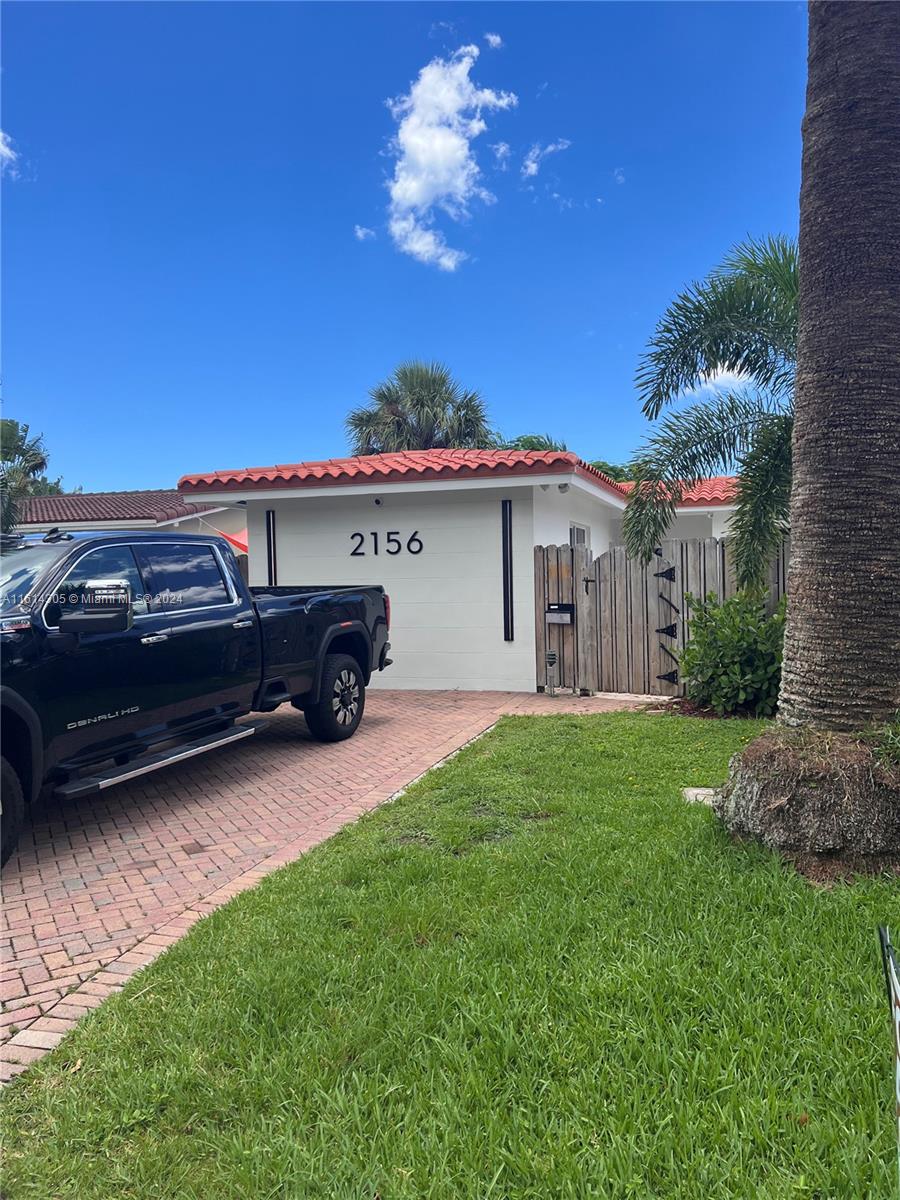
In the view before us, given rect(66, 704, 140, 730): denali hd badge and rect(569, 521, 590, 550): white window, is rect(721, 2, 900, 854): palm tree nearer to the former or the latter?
rect(66, 704, 140, 730): denali hd badge

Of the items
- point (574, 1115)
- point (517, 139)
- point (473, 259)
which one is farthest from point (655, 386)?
point (473, 259)

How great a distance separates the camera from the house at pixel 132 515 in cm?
2011

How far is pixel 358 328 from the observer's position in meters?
20.6

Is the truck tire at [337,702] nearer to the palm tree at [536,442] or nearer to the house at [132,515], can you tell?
the house at [132,515]

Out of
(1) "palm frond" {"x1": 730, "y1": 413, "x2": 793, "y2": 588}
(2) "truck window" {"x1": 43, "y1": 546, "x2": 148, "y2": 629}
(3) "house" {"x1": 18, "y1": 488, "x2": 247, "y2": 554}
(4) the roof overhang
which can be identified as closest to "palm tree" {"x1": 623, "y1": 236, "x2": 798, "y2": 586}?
(1) "palm frond" {"x1": 730, "y1": 413, "x2": 793, "y2": 588}

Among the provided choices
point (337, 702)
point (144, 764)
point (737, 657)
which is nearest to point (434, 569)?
point (337, 702)

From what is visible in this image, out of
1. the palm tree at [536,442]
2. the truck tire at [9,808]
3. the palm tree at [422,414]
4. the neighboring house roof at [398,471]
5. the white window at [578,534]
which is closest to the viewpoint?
the truck tire at [9,808]

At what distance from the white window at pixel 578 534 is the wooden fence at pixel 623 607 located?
214 centimetres

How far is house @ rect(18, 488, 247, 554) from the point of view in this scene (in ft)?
66.0

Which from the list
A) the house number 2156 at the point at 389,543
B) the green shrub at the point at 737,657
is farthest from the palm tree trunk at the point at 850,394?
the house number 2156 at the point at 389,543

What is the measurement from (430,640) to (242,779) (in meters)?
4.96

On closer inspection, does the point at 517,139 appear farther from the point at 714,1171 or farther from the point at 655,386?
the point at 714,1171

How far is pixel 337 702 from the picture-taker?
7.69m

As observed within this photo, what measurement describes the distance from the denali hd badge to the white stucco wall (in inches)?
246
